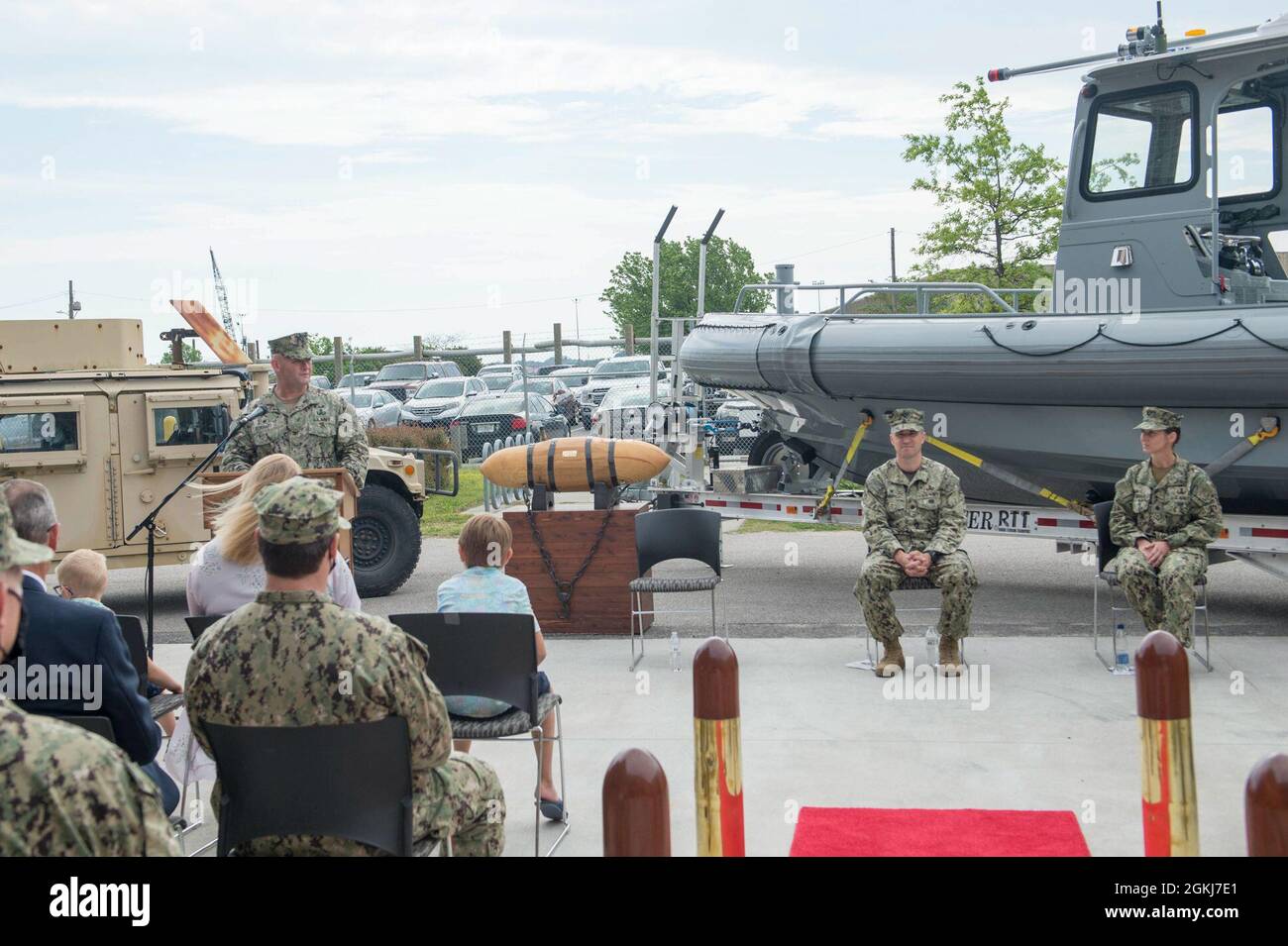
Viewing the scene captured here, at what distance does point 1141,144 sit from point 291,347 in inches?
225

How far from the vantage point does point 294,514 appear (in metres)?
3.31

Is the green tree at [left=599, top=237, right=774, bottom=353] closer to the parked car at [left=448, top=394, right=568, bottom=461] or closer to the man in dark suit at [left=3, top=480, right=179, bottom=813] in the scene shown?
the parked car at [left=448, top=394, right=568, bottom=461]

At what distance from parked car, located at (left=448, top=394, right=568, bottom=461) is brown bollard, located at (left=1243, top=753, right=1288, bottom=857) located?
1815 cm

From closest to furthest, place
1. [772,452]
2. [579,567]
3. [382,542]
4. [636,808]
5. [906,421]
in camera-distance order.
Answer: [636,808]
[906,421]
[579,567]
[382,542]
[772,452]

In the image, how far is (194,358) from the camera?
89.7 feet

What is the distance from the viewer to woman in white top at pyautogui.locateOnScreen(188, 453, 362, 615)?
184 inches

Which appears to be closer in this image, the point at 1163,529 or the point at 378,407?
the point at 1163,529

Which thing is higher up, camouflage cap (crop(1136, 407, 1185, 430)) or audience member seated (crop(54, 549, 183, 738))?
camouflage cap (crop(1136, 407, 1185, 430))

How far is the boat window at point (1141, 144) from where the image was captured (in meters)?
8.97

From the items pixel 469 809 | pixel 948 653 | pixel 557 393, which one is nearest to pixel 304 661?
pixel 469 809

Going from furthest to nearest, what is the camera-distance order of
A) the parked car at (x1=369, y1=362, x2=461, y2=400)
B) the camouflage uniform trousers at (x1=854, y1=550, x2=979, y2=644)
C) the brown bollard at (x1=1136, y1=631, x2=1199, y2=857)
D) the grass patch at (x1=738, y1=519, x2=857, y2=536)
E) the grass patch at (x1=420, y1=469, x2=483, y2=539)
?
the parked car at (x1=369, y1=362, x2=461, y2=400) → the grass patch at (x1=420, y1=469, x2=483, y2=539) → the grass patch at (x1=738, y1=519, x2=857, y2=536) → the camouflage uniform trousers at (x1=854, y1=550, x2=979, y2=644) → the brown bollard at (x1=1136, y1=631, x2=1199, y2=857)

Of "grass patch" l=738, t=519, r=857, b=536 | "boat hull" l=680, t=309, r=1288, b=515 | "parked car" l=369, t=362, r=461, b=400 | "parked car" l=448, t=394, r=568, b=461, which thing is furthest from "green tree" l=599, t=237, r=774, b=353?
"boat hull" l=680, t=309, r=1288, b=515

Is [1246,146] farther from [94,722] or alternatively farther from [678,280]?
[678,280]
